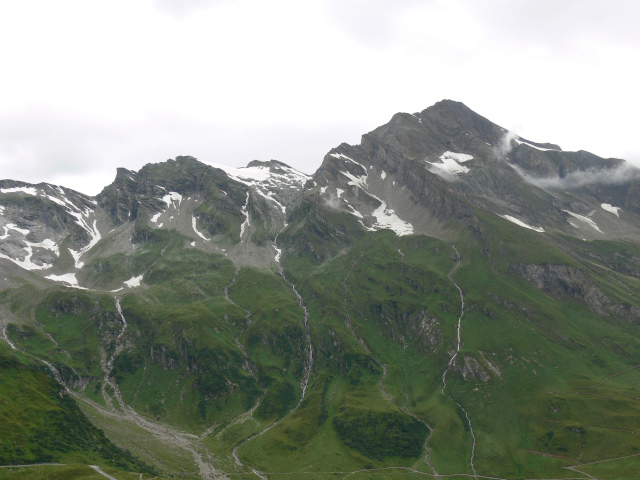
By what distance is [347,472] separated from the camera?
180m

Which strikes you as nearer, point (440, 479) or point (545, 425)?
point (440, 479)

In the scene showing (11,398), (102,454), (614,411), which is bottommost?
(614,411)

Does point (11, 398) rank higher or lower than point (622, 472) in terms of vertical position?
higher

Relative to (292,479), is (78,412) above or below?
above

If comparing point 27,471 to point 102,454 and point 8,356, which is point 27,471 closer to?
point 102,454

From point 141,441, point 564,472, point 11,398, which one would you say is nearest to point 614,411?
point 564,472

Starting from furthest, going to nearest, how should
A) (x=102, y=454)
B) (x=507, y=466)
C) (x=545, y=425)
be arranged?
(x=545, y=425), (x=507, y=466), (x=102, y=454)

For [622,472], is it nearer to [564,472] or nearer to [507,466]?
[564,472]

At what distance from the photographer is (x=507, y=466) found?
586 ft

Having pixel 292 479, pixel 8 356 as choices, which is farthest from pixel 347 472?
pixel 8 356

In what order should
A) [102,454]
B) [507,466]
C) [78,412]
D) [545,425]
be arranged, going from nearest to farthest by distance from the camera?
[102,454]
[78,412]
[507,466]
[545,425]

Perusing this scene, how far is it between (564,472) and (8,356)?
8560 inches

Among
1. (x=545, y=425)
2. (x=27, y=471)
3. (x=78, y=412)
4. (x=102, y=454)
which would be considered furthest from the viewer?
(x=545, y=425)

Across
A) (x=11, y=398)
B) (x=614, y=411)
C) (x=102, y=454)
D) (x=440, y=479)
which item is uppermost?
(x=11, y=398)
